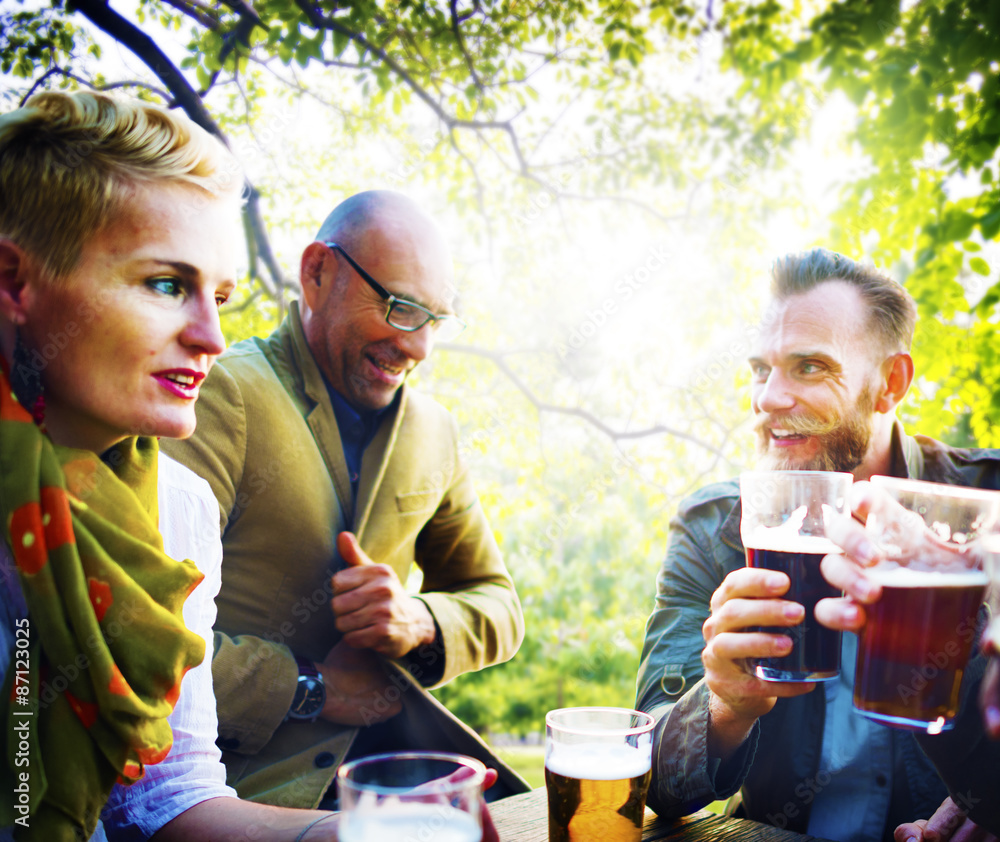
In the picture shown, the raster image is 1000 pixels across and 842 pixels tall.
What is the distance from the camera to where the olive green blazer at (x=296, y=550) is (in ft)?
6.73

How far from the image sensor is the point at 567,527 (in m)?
6.73

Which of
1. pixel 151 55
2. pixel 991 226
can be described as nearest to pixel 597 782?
pixel 991 226

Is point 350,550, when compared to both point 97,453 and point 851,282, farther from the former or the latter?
point 851,282

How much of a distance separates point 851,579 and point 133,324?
4.25 feet

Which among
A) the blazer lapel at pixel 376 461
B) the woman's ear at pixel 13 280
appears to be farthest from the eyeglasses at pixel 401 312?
the woman's ear at pixel 13 280

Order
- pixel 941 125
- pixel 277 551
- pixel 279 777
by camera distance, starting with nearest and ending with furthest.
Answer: pixel 279 777
pixel 277 551
pixel 941 125

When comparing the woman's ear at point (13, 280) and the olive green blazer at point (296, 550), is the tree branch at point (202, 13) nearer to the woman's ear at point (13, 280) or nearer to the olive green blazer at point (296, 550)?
the olive green blazer at point (296, 550)

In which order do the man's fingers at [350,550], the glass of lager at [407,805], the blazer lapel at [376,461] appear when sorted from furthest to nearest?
the blazer lapel at [376,461], the man's fingers at [350,550], the glass of lager at [407,805]

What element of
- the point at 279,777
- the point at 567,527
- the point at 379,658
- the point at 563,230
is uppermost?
the point at 563,230

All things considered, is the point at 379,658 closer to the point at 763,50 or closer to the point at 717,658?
the point at 717,658

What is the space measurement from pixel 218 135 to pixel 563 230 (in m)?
3.16

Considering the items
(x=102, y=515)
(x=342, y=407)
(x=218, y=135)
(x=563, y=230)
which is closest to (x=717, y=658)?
(x=102, y=515)

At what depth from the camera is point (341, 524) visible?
2.38m

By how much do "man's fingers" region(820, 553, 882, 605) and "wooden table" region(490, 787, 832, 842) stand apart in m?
0.52
